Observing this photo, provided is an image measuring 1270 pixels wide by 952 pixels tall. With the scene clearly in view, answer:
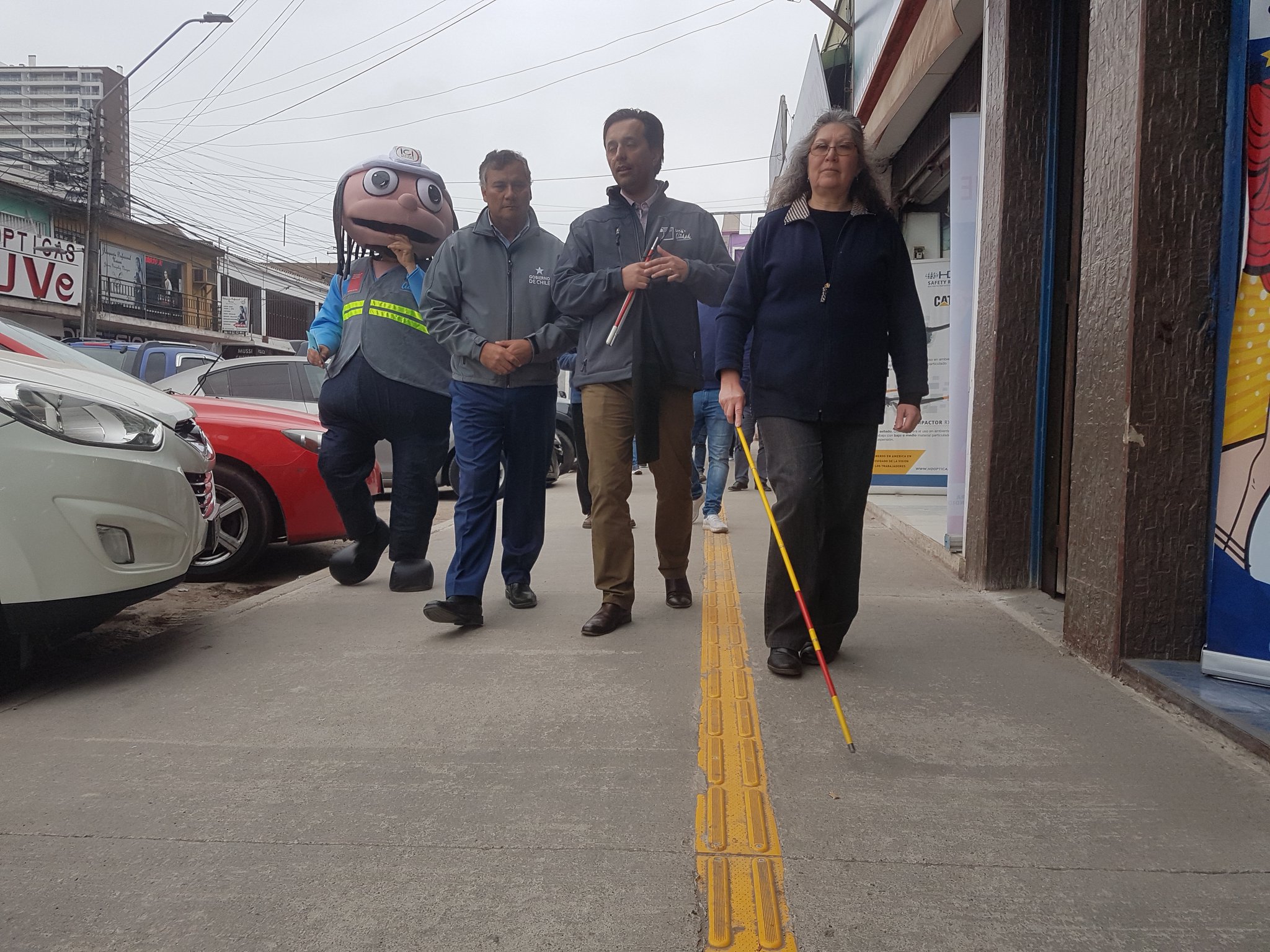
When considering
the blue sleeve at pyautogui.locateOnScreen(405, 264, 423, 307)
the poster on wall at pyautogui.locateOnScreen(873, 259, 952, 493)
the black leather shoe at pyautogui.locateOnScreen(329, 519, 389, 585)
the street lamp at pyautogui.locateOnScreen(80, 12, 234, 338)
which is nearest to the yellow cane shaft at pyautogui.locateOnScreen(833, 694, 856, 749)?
the blue sleeve at pyautogui.locateOnScreen(405, 264, 423, 307)

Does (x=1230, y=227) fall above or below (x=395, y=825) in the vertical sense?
above

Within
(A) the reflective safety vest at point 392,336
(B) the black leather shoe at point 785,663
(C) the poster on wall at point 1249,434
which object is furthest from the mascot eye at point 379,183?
(C) the poster on wall at point 1249,434

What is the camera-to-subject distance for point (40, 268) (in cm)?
2698

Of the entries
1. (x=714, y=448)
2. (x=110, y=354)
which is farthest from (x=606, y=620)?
(x=110, y=354)

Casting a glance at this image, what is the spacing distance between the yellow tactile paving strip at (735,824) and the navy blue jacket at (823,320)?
1010 millimetres

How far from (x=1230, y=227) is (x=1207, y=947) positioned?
2423mm

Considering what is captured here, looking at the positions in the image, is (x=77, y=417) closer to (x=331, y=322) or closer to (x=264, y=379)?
(x=331, y=322)

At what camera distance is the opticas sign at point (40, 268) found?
26000 mm

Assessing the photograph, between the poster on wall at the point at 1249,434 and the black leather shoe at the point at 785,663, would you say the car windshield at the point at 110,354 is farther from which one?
the poster on wall at the point at 1249,434

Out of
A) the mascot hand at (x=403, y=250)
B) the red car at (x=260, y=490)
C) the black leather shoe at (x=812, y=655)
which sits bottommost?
the black leather shoe at (x=812, y=655)

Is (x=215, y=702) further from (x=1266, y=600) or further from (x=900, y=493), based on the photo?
(x=900, y=493)

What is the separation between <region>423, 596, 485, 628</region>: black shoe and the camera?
4.09 meters

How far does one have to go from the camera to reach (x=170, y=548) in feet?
12.2

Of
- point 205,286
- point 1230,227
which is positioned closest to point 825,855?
point 1230,227
